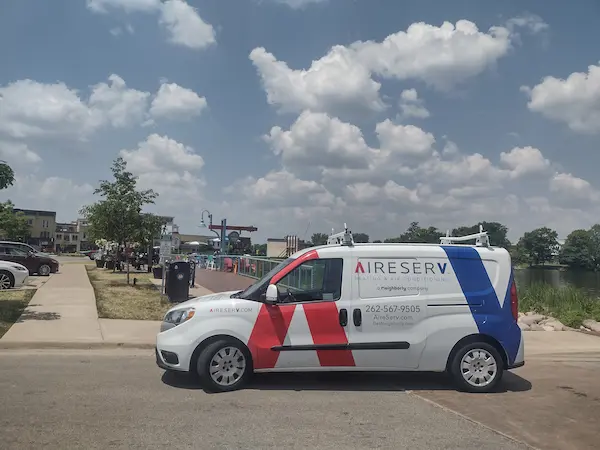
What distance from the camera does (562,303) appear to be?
18.5 meters

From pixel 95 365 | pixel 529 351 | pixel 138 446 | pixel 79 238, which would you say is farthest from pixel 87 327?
pixel 79 238

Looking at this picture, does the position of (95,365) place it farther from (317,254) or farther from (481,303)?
(481,303)

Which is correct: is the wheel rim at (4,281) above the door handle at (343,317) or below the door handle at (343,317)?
below

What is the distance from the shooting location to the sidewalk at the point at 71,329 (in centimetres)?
989

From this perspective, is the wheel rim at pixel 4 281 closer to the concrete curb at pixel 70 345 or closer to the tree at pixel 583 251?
the concrete curb at pixel 70 345

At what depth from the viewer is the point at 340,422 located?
589cm

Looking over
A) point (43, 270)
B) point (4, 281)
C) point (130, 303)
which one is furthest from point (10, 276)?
point (43, 270)

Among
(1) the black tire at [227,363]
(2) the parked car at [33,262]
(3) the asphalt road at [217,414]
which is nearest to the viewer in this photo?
(3) the asphalt road at [217,414]

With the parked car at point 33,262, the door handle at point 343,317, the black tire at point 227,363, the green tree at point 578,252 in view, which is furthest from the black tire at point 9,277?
the green tree at point 578,252

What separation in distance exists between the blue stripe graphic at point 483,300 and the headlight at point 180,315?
3.60 meters

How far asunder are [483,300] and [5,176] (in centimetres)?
1134

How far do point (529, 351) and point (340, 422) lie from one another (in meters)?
6.53

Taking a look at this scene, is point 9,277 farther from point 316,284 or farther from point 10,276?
point 316,284

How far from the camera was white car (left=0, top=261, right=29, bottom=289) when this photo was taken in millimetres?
18619
